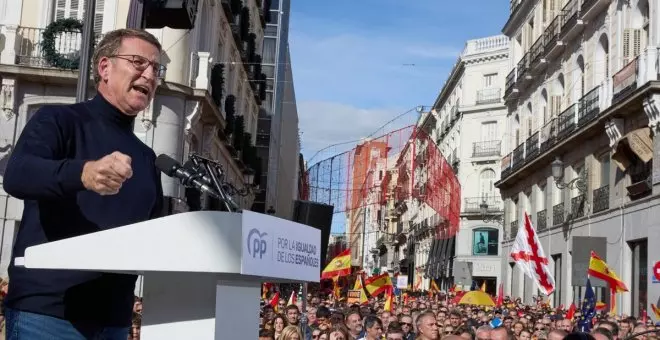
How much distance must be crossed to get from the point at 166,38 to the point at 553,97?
1769cm

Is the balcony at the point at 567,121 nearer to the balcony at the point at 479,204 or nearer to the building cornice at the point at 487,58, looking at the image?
the balcony at the point at 479,204

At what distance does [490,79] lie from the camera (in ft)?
210

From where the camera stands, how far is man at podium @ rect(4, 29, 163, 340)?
93.7 inches

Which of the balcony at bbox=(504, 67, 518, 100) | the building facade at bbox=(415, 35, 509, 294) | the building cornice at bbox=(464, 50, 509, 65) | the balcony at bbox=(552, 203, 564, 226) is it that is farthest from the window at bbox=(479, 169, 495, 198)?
the balcony at bbox=(552, 203, 564, 226)

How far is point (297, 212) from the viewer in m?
19.2

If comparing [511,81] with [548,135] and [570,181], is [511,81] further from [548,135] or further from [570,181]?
[570,181]

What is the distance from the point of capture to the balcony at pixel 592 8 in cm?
2919

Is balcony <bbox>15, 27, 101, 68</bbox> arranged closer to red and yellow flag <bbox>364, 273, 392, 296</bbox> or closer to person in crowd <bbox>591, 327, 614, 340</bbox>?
red and yellow flag <bbox>364, 273, 392, 296</bbox>

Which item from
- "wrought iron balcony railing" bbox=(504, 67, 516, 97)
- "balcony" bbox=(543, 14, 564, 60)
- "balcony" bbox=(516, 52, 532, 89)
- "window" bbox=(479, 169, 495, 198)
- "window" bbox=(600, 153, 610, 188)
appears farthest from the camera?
"window" bbox=(479, 169, 495, 198)

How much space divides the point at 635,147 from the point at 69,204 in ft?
77.7

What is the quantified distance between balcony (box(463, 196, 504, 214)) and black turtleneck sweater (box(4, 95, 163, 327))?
60023 mm

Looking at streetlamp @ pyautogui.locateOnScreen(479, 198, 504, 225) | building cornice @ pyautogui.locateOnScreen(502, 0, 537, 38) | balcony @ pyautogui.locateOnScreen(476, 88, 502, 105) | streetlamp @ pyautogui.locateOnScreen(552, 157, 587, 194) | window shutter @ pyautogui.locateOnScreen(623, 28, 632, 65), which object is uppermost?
balcony @ pyautogui.locateOnScreen(476, 88, 502, 105)

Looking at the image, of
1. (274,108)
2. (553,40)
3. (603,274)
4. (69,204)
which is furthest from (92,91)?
(274,108)

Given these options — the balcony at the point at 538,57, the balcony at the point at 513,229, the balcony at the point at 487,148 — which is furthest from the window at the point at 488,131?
the balcony at the point at 538,57
